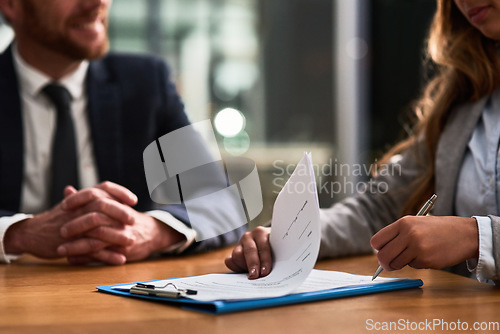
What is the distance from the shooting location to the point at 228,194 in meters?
1.42

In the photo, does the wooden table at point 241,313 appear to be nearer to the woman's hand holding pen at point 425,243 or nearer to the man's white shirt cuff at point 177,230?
the woman's hand holding pen at point 425,243

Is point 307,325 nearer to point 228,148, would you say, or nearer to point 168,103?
point 168,103

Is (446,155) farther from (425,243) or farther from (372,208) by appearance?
(425,243)

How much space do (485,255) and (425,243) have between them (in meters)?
0.10

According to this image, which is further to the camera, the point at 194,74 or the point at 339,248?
the point at 194,74

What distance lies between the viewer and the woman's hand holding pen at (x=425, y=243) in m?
0.85

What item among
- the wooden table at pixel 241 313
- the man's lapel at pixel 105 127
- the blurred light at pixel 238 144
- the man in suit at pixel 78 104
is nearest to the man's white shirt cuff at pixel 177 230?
the man in suit at pixel 78 104

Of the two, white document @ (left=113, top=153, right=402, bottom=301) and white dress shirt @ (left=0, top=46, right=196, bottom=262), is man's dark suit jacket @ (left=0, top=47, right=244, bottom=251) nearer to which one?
white dress shirt @ (left=0, top=46, right=196, bottom=262)

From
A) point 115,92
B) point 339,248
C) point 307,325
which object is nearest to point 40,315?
point 307,325

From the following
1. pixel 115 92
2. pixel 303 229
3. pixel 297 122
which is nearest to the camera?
pixel 303 229

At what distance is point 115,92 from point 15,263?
2.19 feet

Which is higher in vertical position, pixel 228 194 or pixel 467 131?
pixel 467 131

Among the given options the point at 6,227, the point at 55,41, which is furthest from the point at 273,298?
the point at 55,41

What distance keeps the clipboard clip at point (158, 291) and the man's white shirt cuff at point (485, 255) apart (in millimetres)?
417
